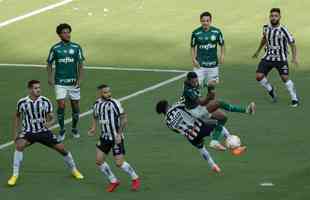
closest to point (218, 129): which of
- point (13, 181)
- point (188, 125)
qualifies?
point (188, 125)

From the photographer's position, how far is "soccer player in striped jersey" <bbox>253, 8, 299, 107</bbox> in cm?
2997

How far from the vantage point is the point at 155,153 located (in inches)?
1008

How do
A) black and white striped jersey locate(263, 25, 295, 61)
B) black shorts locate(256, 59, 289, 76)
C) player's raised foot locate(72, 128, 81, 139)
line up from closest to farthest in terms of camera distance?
player's raised foot locate(72, 128, 81, 139) → black and white striped jersey locate(263, 25, 295, 61) → black shorts locate(256, 59, 289, 76)

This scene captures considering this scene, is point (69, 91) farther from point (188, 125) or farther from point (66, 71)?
point (188, 125)

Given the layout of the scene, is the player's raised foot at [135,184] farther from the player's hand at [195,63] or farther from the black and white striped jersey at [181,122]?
the player's hand at [195,63]

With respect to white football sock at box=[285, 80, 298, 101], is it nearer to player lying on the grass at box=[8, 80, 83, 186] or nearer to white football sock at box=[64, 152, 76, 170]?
white football sock at box=[64, 152, 76, 170]

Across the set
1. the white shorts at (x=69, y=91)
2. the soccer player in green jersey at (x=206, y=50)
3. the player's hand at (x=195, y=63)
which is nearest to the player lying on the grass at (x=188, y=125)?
the white shorts at (x=69, y=91)

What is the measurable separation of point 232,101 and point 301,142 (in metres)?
4.90

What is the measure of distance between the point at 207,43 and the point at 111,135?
Answer: 784 cm

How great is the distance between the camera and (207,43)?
1171 inches

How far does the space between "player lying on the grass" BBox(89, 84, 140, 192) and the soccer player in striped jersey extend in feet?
26.5

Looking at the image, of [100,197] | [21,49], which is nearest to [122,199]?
[100,197]

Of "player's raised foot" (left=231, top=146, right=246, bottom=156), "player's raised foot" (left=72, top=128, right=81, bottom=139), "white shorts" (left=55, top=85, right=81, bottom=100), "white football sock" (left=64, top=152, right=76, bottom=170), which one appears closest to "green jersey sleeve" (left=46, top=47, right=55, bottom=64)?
"white shorts" (left=55, top=85, right=81, bottom=100)

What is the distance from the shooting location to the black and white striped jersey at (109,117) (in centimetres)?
2247
